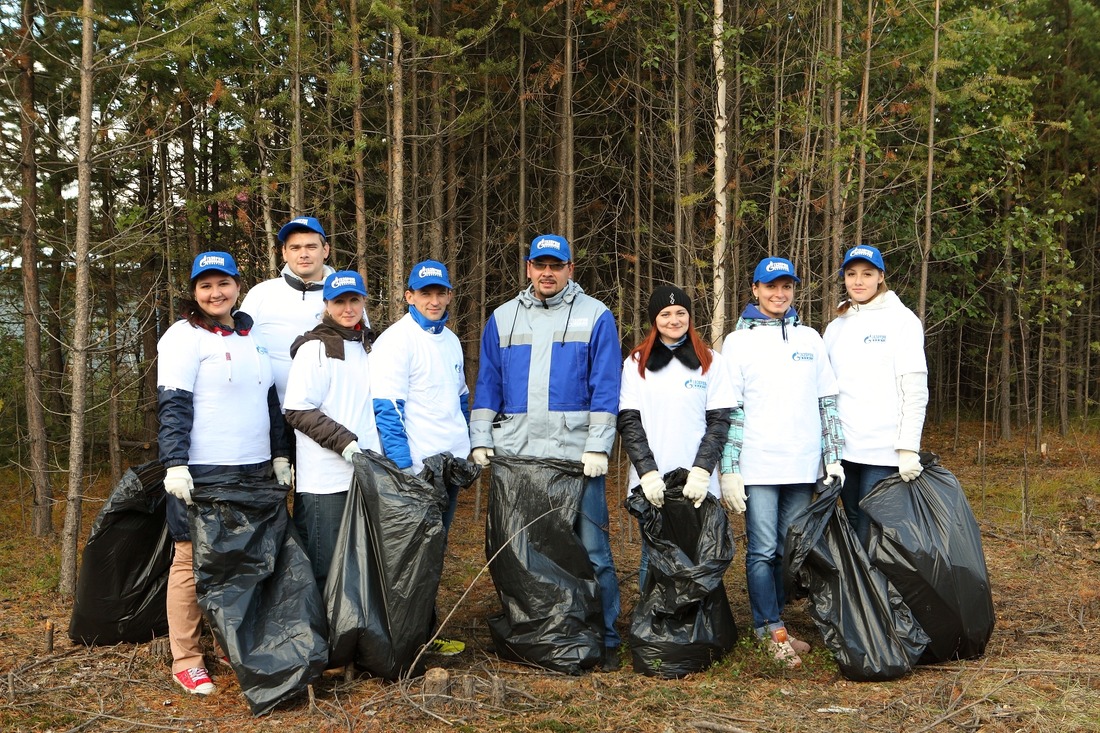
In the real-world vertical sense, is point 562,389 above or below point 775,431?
above

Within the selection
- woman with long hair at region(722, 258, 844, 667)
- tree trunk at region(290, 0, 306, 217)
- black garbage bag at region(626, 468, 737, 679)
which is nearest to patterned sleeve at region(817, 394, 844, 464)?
woman with long hair at region(722, 258, 844, 667)

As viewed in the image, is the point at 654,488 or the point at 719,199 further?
the point at 719,199

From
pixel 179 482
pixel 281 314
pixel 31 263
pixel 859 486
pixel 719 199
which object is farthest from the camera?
pixel 719 199

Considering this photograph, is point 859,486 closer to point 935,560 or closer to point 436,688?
point 935,560

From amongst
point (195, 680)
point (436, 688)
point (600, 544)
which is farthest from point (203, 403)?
point (600, 544)

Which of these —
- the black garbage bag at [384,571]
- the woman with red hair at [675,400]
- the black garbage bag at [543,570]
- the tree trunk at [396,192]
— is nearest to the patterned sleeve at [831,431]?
the woman with red hair at [675,400]

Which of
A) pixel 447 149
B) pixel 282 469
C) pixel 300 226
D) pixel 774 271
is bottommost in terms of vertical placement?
pixel 282 469

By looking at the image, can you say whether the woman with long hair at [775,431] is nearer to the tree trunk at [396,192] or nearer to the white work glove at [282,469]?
the white work glove at [282,469]

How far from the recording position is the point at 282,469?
381cm

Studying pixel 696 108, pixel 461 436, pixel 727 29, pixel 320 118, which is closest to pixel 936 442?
pixel 696 108

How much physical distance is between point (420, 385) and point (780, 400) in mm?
1688

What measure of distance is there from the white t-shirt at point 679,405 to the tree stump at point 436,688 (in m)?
1.34

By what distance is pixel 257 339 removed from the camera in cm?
377

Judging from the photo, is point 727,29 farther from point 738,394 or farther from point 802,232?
point 738,394
